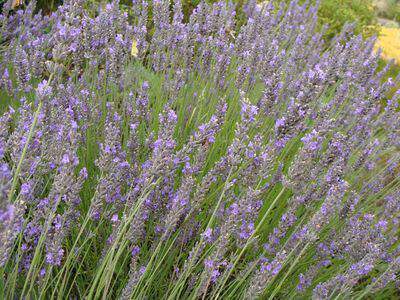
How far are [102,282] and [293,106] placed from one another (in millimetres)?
833

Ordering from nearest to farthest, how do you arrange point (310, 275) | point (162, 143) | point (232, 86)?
point (162, 143)
point (310, 275)
point (232, 86)

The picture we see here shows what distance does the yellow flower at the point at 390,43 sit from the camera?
785 centimetres

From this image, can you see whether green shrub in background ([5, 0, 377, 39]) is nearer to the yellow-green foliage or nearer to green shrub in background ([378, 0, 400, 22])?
the yellow-green foliage

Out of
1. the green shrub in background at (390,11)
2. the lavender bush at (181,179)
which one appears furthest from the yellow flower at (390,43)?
the lavender bush at (181,179)

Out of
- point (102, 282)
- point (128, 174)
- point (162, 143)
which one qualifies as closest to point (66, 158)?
point (162, 143)

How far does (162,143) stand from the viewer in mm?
1374

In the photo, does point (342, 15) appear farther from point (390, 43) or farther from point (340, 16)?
point (390, 43)

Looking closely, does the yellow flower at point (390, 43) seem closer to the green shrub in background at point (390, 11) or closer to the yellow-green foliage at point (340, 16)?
the yellow-green foliage at point (340, 16)

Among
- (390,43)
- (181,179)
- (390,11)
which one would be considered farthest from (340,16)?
(390,11)

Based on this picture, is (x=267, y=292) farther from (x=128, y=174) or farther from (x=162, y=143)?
(x=162, y=143)

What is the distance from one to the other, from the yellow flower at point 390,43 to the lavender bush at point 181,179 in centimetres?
499

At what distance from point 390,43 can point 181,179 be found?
25.5 feet

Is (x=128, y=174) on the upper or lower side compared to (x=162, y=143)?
lower

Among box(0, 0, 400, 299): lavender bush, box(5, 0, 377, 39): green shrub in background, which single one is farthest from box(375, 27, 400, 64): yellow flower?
box(0, 0, 400, 299): lavender bush
